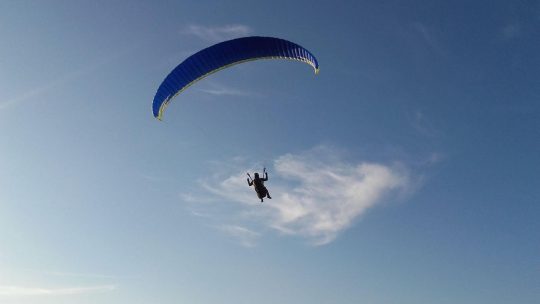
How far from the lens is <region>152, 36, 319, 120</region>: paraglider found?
93.2ft

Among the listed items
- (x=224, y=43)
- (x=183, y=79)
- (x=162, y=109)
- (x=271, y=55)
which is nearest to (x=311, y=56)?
(x=271, y=55)

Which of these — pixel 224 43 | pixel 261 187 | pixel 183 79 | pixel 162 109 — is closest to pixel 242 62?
pixel 224 43

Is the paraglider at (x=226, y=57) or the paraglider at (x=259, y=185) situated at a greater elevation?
the paraglider at (x=226, y=57)

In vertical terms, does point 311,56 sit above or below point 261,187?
above

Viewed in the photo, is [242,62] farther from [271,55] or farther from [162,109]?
[162,109]

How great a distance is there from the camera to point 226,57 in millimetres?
28859

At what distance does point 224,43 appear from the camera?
2831cm

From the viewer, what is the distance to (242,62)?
29547 millimetres

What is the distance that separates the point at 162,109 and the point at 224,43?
594 cm

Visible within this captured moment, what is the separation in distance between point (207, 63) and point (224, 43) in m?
1.63

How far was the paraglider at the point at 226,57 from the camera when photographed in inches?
1118

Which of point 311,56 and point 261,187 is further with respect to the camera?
point 261,187

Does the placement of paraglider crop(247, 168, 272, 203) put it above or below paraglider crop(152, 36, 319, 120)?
below

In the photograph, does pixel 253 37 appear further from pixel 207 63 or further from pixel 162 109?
pixel 162 109
